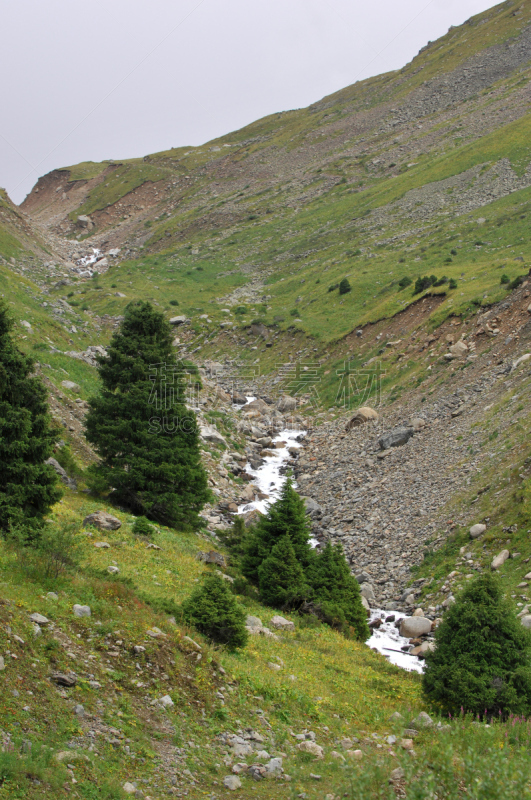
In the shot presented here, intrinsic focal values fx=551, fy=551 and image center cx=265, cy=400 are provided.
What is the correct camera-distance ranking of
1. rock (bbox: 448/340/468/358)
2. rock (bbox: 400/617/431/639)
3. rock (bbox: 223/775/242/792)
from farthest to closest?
1. rock (bbox: 448/340/468/358)
2. rock (bbox: 400/617/431/639)
3. rock (bbox: 223/775/242/792)

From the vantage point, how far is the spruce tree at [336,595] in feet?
50.3

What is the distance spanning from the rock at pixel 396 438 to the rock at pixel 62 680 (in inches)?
879

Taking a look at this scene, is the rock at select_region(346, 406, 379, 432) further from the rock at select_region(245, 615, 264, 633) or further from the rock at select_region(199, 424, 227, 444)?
the rock at select_region(245, 615, 264, 633)

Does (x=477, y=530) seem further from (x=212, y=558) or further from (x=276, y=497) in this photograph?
(x=276, y=497)

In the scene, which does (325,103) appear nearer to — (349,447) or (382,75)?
(382,75)

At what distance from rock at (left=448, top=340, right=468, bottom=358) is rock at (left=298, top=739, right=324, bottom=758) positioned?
26.5 m

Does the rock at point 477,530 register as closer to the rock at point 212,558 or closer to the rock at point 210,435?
the rock at point 212,558

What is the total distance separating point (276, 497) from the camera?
985 inches

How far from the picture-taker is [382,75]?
406ft

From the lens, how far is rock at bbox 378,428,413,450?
27.7 meters

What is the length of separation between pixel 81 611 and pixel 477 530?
13487 mm

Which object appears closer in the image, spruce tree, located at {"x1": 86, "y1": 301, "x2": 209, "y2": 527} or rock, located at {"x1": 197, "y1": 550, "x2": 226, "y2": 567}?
rock, located at {"x1": 197, "y1": 550, "x2": 226, "y2": 567}

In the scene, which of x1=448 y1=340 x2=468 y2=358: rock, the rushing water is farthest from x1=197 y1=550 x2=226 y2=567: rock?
x1=448 y1=340 x2=468 y2=358: rock

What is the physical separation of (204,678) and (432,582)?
10.8 m
